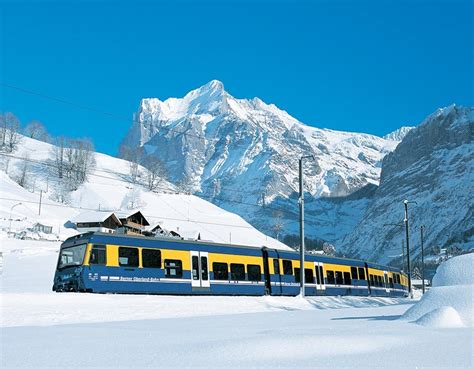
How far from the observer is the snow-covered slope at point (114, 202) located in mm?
102062

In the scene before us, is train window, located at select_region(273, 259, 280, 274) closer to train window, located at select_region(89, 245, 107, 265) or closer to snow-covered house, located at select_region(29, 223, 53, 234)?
train window, located at select_region(89, 245, 107, 265)

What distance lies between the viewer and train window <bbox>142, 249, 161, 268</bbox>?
23619mm

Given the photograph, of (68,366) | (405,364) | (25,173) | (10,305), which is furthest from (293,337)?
(25,173)

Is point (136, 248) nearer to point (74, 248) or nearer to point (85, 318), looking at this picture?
point (74, 248)

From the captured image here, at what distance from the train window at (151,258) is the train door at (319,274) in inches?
503

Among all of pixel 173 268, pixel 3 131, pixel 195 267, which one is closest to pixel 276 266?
pixel 195 267

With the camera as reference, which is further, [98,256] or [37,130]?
[37,130]

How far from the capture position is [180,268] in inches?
987

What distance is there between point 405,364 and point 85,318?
12.6m

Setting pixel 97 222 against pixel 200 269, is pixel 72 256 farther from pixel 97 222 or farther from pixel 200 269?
pixel 97 222

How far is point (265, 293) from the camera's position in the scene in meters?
Answer: 29.6

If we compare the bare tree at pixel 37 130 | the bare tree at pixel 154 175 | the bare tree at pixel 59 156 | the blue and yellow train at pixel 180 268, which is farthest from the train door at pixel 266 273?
the bare tree at pixel 37 130

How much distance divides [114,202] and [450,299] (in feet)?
389

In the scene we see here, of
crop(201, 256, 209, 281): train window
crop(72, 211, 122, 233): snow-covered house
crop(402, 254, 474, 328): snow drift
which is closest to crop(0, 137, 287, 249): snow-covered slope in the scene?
crop(72, 211, 122, 233): snow-covered house
